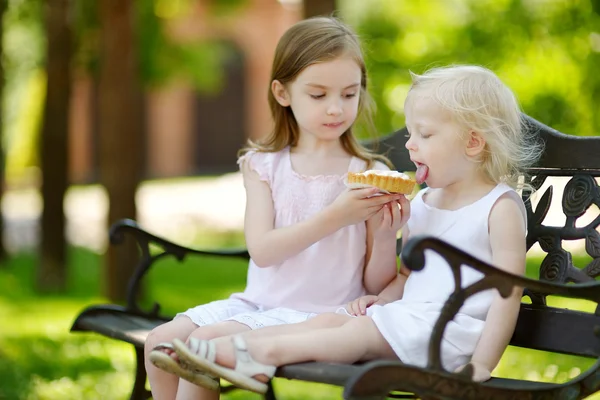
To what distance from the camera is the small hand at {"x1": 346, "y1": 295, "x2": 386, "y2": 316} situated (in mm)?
2842

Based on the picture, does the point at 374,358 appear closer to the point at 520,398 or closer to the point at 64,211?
the point at 520,398

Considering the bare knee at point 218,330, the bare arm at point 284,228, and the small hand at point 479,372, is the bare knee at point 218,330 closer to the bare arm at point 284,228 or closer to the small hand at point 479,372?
the bare arm at point 284,228

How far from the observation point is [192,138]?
1136 inches

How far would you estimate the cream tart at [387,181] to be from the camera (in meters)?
2.68

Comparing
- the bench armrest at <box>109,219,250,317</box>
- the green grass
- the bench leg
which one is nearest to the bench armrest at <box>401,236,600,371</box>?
the bench armrest at <box>109,219,250,317</box>

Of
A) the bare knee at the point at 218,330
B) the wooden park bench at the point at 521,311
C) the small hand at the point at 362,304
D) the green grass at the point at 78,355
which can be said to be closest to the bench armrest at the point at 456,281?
the wooden park bench at the point at 521,311

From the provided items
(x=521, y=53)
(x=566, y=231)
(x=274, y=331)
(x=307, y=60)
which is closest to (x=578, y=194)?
(x=566, y=231)

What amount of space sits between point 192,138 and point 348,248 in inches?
1028

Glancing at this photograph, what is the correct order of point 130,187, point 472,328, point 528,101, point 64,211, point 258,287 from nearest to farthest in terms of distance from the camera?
1. point 472,328
2. point 258,287
3. point 528,101
4. point 130,187
5. point 64,211

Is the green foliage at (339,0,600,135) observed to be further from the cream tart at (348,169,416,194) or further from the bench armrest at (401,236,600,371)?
the bench armrest at (401,236,600,371)

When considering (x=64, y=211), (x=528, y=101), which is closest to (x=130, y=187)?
(x=64, y=211)

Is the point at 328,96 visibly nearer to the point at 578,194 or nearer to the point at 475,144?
the point at 475,144

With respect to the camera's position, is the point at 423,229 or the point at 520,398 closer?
the point at 520,398

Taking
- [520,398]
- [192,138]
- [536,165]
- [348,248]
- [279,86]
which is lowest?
[192,138]
